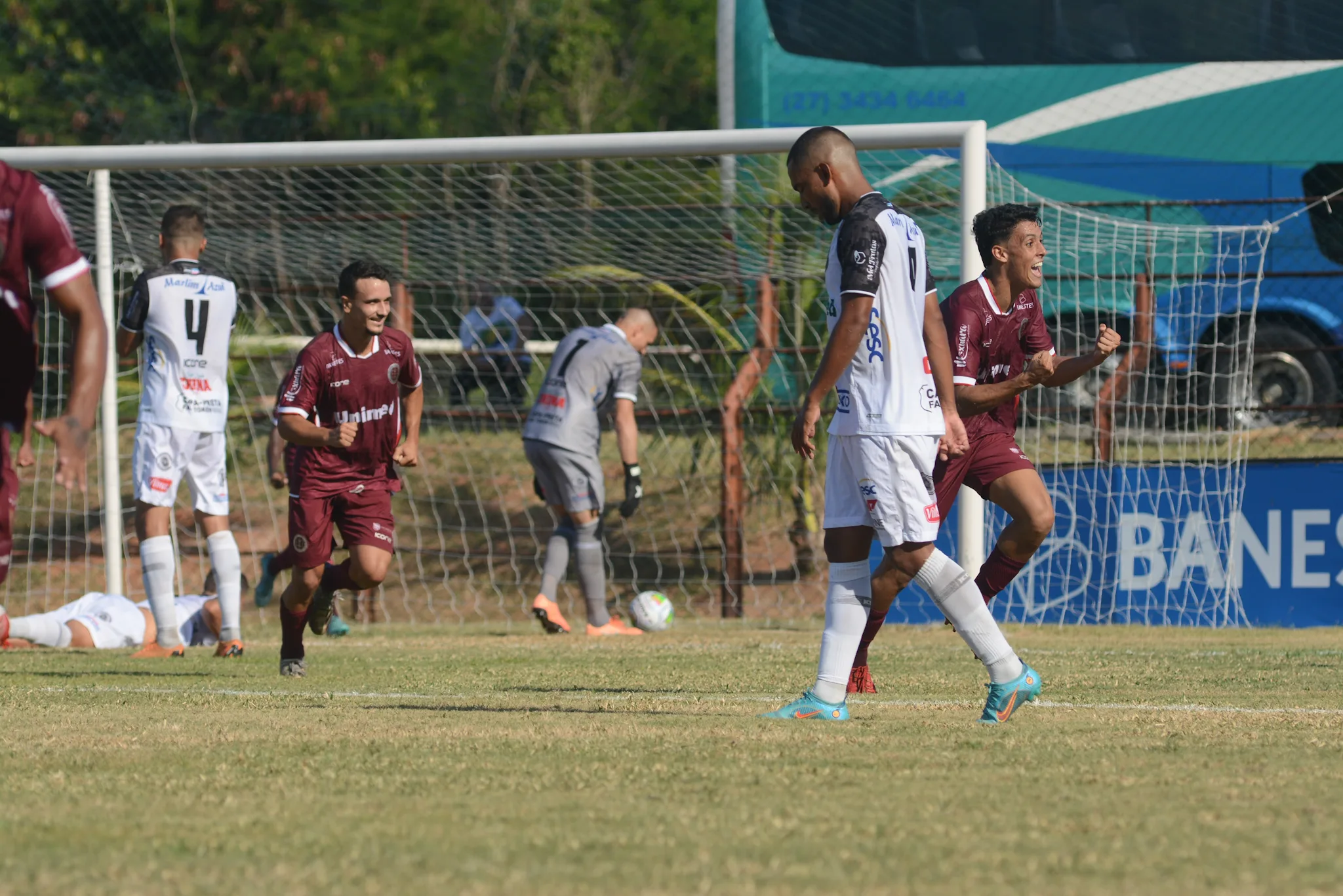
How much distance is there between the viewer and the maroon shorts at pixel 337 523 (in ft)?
23.8

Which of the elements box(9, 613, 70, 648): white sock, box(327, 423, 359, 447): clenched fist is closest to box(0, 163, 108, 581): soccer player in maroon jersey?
box(327, 423, 359, 447): clenched fist

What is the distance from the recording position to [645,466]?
1473cm

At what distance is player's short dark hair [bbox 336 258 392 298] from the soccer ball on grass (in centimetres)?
387

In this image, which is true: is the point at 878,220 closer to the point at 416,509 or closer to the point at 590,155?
the point at 590,155

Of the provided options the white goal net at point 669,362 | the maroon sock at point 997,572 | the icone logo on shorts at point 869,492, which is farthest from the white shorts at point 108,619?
the icone logo on shorts at point 869,492

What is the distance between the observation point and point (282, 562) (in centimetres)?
893

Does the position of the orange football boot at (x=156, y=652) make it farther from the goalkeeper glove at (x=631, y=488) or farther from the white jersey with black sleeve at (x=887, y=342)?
the white jersey with black sleeve at (x=887, y=342)

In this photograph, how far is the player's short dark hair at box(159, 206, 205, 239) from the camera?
834 centimetres

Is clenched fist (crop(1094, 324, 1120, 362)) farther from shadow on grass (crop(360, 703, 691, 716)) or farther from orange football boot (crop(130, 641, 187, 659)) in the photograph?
orange football boot (crop(130, 641, 187, 659))

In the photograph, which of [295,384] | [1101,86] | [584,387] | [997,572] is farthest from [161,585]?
[1101,86]

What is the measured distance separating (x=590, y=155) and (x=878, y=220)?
17.0 ft

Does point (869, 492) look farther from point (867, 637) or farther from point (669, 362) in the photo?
point (669, 362)

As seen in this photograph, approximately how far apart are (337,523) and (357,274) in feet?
3.55

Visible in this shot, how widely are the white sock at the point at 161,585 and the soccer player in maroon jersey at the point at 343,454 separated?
1.45 meters
